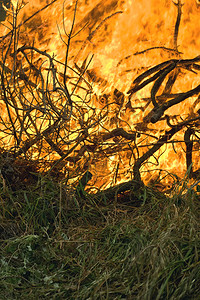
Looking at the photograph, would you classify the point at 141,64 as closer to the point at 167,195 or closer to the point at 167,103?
the point at 167,103

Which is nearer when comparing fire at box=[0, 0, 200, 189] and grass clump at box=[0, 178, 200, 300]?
grass clump at box=[0, 178, 200, 300]

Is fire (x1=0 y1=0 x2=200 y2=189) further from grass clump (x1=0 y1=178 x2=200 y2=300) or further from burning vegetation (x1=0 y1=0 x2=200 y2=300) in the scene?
grass clump (x1=0 y1=178 x2=200 y2=300)

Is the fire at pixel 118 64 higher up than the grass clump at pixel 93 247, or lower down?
higher up

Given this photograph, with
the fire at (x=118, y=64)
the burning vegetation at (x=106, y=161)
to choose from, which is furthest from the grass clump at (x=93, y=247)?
the fire at (x=118, y=64)

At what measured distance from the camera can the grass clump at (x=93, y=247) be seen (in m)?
1.48

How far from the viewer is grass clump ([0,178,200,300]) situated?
4.87ft

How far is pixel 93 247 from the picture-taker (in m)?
1.76

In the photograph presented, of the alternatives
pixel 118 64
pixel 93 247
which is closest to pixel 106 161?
pixel 118 64

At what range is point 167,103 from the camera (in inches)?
91.5

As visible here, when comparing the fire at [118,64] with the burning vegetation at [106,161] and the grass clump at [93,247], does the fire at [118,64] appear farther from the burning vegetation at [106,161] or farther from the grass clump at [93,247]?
the grass clump at [93,247]

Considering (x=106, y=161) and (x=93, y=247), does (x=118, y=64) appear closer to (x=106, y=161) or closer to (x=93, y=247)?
(x=106, y=161)

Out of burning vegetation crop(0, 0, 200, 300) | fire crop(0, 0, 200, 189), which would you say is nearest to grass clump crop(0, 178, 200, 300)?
burning vegetation crop(0, 0, 200, 300)

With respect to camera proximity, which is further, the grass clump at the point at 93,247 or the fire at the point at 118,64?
the fire at the point at 118,64

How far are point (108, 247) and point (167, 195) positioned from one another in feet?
1.81
